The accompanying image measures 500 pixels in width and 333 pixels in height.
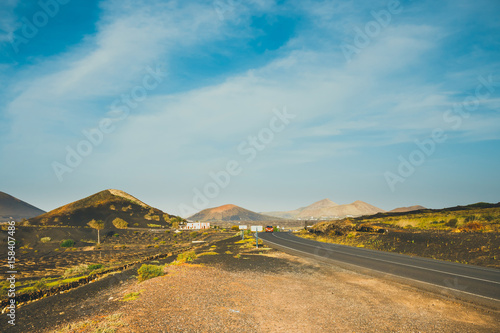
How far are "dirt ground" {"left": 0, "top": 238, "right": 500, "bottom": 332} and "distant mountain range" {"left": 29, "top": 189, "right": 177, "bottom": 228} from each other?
71.2m

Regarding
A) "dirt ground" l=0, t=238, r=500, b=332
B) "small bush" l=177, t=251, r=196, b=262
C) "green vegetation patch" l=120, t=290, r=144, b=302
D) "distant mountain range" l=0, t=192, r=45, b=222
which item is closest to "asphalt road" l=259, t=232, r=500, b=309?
"dirt ground" l=0, t=238, r=500, b=332

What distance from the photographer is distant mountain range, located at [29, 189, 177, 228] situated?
259ft

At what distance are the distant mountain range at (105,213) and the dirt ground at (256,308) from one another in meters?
71.2

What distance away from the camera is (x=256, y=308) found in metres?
8.74

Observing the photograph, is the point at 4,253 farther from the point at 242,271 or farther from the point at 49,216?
the point at 49,216

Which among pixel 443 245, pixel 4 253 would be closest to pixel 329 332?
pixel 443 245

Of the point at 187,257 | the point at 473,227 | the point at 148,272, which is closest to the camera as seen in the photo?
the point at 148,272

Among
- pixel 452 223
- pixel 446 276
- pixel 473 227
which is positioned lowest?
pixel 446 276

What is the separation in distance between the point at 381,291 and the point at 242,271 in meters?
6.87

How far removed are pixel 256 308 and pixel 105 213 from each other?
91.2 metres

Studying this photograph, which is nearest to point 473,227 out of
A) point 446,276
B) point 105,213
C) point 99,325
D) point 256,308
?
point 446,276

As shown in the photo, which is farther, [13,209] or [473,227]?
[13,209]

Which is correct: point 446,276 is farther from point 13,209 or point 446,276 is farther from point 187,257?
point 13,209

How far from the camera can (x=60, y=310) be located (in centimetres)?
941
